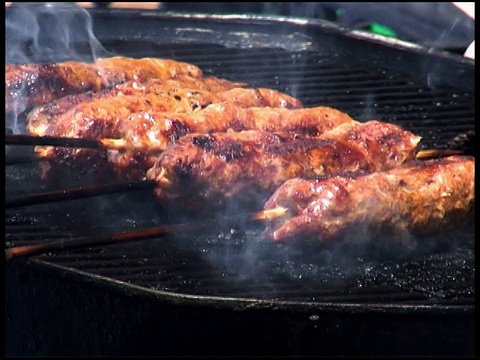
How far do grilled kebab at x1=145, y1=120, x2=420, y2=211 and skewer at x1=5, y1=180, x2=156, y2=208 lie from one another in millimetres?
88

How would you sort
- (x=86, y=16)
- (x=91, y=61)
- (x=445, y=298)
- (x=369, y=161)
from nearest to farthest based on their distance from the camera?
(x=445, y=298), (x=369, y=161), (x=91, y=61), (x=86, y=16)

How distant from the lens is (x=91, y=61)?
534 cm

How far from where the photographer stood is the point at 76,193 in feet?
10.9

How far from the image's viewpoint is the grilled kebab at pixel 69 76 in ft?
14.0

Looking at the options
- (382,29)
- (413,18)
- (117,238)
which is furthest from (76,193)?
(382,29)

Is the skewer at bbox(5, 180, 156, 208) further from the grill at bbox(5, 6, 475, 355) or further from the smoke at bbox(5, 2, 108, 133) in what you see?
the smoke at bbox(5, 2, 108, 133)

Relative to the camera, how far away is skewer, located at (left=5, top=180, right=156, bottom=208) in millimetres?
3188

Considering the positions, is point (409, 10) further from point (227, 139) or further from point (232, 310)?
A: point (232, 310)

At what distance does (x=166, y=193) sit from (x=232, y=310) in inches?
30.4

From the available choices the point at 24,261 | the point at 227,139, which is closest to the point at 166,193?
the point at 227,139

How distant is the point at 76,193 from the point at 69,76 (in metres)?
1.31

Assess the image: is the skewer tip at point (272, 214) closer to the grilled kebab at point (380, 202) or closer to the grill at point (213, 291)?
the grilled kebab at point (380, 202)

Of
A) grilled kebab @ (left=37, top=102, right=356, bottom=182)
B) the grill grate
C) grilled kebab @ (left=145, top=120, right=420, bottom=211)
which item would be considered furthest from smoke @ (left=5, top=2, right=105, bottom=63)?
grilled kebab @ (left=145, top=120, right=420, bottom=211)

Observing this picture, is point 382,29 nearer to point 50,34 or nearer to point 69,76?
point 50,34
